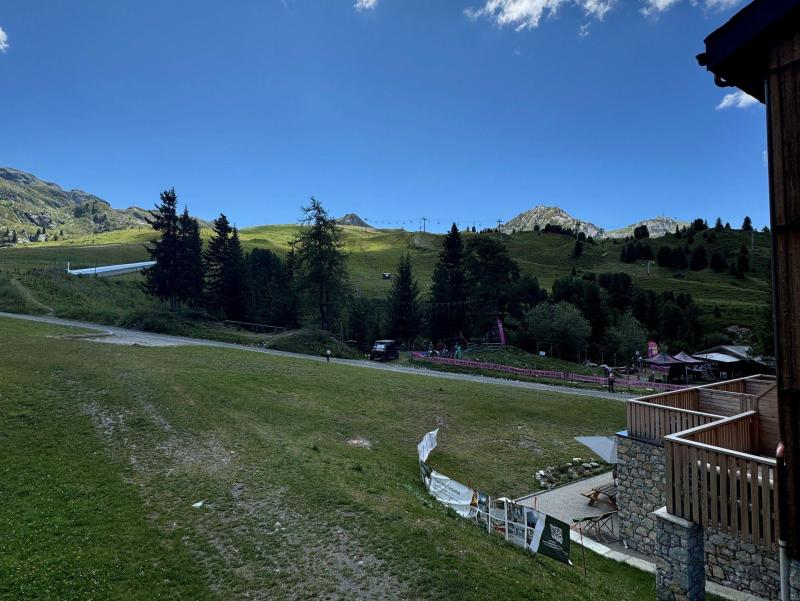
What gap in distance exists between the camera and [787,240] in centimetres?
669

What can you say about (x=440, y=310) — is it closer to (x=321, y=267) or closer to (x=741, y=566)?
(x=321, y=267)

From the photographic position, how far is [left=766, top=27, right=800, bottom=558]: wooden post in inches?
260

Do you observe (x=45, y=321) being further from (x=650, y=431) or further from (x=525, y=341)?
(x=525, y=341)

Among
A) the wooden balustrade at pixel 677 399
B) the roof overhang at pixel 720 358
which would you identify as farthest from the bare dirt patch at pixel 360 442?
the roof overhang at pixel 720 358

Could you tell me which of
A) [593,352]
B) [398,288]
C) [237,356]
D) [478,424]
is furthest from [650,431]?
[593,352]

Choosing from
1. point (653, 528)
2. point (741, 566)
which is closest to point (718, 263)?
point (653, 528)

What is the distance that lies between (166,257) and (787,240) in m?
58.4

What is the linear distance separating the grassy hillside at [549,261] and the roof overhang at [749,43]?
3029 inches

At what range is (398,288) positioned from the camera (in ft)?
204

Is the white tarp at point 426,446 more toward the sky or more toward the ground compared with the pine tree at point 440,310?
more toward the ground

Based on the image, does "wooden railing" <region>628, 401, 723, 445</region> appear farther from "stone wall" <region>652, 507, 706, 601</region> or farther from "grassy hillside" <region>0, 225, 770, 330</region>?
"grassy hillside" <region>0, 225, 770, 330</region>

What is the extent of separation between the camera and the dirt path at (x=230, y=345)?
3666cm

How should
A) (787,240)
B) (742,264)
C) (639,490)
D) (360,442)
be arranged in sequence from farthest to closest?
(742,264) < (360,442) < (639,490) < (787,240)

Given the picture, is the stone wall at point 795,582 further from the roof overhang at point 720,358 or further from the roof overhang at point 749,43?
the roof overhang at point 720,358
